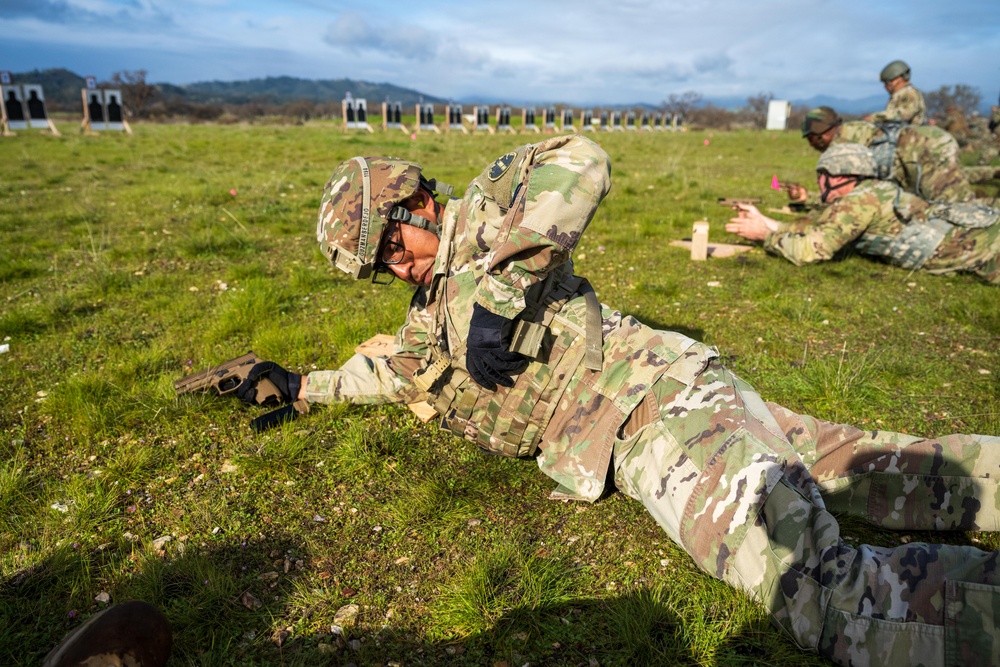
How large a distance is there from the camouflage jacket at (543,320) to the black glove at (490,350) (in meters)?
0.08

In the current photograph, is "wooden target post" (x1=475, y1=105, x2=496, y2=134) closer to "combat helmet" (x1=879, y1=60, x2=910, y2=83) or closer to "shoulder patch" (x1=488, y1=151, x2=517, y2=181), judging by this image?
"combat helmet" (x1=879, y1=60, x2=910, y2=83)

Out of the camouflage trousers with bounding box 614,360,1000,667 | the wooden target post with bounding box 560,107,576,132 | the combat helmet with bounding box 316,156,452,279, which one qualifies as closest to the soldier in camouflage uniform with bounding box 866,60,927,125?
the camouflage trousers with bounding box 614,360,1000,667

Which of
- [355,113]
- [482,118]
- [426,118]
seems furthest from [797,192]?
[482,118]

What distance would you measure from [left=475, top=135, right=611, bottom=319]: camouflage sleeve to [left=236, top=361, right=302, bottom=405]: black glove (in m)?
1.81

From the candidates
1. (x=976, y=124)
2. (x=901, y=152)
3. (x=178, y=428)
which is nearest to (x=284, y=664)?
(x=178, y=428)

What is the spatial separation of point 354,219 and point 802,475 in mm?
2252

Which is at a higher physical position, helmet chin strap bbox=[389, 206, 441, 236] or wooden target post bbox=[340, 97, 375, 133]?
wooden target post bbox=[340, 97, 375, 133]

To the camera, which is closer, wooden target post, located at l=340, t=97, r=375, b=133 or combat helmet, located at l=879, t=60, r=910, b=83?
combat helmet, located at l=879, t=60, r=910, b=83

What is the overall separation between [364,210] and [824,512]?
2.31 m

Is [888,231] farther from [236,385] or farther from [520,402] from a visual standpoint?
[236,385]

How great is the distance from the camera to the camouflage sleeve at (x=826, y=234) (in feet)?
19.5

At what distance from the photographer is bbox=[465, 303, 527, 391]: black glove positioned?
2465 millimetres

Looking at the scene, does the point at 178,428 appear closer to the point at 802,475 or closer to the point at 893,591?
the point at 802,475

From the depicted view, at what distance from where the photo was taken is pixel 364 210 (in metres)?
2.85
